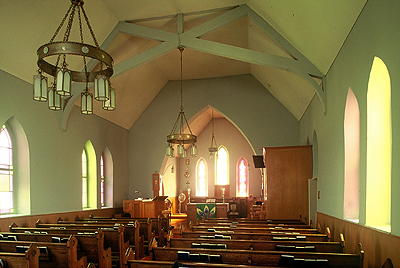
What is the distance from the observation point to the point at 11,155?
7.05m

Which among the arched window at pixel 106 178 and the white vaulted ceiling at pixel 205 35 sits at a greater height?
the white vaulted ceiling at pixel 205 35

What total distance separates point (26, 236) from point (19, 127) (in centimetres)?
273

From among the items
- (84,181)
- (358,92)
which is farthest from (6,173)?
(358,92)

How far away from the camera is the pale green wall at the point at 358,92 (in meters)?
3.08

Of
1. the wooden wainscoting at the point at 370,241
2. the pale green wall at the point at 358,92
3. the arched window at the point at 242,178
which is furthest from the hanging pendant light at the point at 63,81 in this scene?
the arched window at the point at 242,178

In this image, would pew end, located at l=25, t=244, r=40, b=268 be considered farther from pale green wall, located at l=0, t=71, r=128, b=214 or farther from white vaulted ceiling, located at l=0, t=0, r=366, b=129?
white vaulted ceiling, located at l=0, t=0, r=366, b=129

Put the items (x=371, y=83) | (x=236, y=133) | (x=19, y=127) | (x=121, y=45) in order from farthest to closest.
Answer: (x=236, y=133) → (x=121, y=45) → (x=19, y=127) → (x=371, y=83)

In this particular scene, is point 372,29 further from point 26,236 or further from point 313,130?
point 26,236

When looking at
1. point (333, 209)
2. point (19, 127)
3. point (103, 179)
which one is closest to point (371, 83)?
point (333, 209)

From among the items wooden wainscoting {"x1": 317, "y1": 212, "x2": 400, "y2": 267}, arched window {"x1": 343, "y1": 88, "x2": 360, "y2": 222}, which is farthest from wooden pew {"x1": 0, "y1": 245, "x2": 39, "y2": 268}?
arched window {"x1": 343, "y1": 88, "x2": 360, "y2": 222}

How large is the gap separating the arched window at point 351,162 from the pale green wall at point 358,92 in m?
0.14

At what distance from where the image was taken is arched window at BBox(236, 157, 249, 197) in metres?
15.9

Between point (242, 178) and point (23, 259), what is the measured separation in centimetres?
1298

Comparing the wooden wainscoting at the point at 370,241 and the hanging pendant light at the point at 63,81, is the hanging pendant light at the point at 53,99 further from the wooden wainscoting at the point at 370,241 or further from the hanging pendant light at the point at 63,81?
the wooden wainscoting at the point at 370,241
